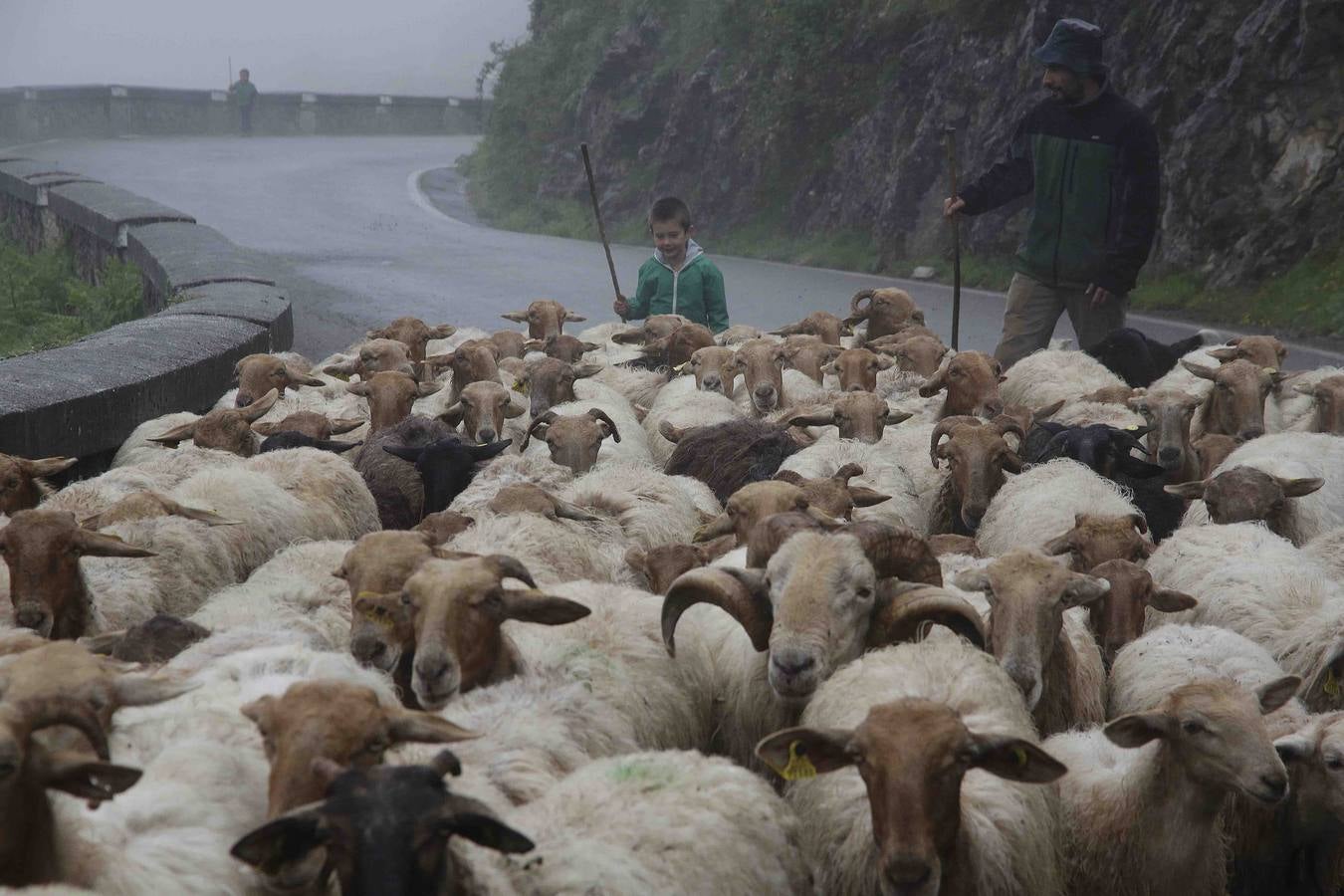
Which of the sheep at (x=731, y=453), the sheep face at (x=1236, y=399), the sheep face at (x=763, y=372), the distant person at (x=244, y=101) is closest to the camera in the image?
the sheep at (x=731, y=453)

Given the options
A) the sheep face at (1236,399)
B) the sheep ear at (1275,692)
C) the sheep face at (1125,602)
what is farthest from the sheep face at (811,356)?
the sheep ear at (1275,692)

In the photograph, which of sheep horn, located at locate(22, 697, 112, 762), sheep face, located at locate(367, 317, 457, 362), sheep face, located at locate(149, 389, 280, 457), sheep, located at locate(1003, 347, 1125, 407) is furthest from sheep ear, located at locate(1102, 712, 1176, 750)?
sheep face, located at locate(367, 317, 457, 362)

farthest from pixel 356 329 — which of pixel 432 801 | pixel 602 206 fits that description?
pixel 602 206

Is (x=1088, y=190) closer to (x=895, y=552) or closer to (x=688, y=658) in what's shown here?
(x=895, y=552)

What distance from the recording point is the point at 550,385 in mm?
9812

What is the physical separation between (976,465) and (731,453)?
1.46 m

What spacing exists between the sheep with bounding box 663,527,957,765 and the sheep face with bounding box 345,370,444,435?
13.9 feet

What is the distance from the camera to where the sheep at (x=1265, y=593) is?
17.9 ft

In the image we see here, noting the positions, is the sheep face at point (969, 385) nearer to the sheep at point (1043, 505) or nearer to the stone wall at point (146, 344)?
the sheep at point (1043, 505)

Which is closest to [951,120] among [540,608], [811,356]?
[811,356]

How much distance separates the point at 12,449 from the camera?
7.45 metres

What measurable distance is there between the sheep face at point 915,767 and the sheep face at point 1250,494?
11.0 ft

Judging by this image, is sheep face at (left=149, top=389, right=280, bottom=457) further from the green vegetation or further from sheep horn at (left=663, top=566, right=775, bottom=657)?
the green vegetation

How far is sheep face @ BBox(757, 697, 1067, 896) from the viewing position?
3.68m
